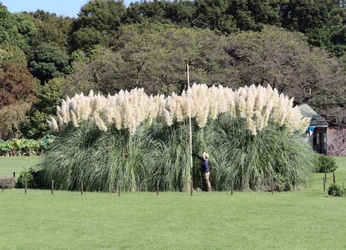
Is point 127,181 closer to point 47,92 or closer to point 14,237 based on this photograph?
point 14,237

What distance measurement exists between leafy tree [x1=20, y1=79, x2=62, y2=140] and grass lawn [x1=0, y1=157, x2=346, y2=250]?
3440 centimetres

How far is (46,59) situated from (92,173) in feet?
175

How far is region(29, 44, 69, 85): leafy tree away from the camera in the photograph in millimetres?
71500

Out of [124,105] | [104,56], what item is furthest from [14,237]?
[104,56]

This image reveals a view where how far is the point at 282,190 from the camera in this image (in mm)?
20719

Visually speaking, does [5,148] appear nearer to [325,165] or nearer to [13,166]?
[13,166]

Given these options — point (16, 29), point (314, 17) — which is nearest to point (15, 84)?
point (16, 29)

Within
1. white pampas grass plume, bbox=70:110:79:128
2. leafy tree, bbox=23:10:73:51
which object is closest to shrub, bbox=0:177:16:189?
white pampas grass plume, bbox=70:110:79:128

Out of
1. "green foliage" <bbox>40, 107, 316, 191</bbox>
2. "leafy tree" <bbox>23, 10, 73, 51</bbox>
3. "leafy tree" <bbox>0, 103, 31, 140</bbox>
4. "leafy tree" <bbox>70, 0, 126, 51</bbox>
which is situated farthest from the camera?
"leafy tree" <bbox>23, 10, 73, 51</bbox>

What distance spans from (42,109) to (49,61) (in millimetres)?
17424

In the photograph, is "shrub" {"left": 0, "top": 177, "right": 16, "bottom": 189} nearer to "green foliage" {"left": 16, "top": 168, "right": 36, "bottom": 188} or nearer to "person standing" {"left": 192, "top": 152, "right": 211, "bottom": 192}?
"green foliage" {"left": 16, "top": 168, "right": 36, "bottom": 188}

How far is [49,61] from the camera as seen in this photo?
7206cm

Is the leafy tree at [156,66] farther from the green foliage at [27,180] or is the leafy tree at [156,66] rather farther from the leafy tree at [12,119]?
the green foliage at [27,180]

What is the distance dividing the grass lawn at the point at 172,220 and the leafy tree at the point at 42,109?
34.4 meters
